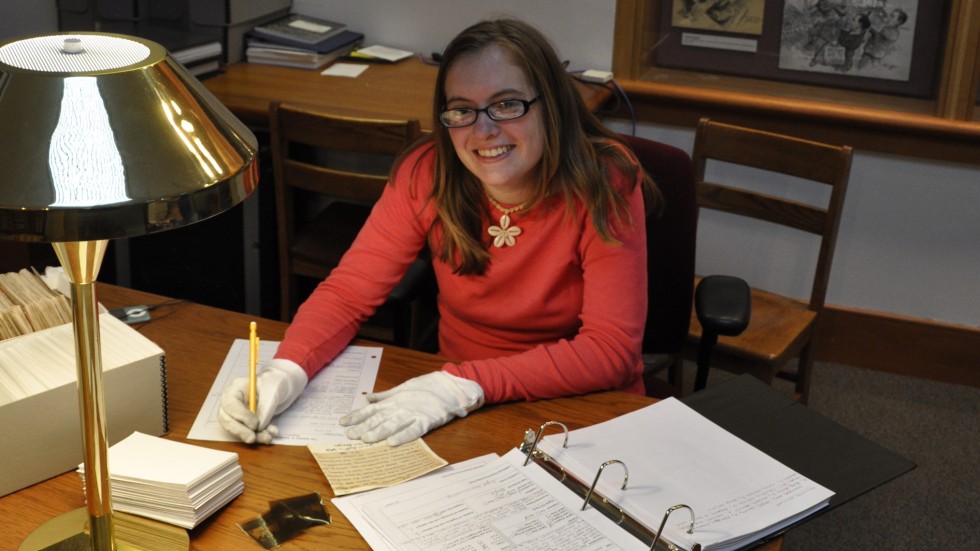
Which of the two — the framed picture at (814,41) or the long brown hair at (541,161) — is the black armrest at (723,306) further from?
the framed picture at (814,41)

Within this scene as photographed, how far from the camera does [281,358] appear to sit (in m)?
1.51

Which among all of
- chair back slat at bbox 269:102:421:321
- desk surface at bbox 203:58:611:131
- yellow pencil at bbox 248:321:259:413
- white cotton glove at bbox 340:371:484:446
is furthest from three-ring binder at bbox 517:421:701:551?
desk surface at bbox 203:58:611:131

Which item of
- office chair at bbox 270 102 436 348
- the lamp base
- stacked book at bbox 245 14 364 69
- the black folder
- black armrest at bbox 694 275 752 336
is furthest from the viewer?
stacked book at bbox 245 14 364 69

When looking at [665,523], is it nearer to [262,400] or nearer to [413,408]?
[413,408]

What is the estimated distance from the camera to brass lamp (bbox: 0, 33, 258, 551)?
74cm

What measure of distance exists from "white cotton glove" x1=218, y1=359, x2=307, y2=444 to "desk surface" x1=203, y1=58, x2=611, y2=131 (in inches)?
50.6

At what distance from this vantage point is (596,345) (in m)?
1.58

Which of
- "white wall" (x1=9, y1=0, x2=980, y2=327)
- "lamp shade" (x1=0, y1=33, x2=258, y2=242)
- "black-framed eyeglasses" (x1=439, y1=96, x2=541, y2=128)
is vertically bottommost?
"white wall" (x1=9, y1=0, x2=980, y2=327)

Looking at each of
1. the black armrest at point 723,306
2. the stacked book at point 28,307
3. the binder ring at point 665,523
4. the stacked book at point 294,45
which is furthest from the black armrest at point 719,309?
the stacked book at point 294,45

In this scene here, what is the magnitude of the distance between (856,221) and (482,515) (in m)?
2.15

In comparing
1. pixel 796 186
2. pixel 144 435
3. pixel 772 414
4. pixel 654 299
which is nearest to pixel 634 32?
pixel 796 186

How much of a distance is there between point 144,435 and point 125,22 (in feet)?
7.02

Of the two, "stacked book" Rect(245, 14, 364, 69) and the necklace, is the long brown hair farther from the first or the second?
"stacked book" Rect(245, 14, 364, 69)

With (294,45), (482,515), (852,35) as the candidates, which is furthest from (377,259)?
(852,35)
